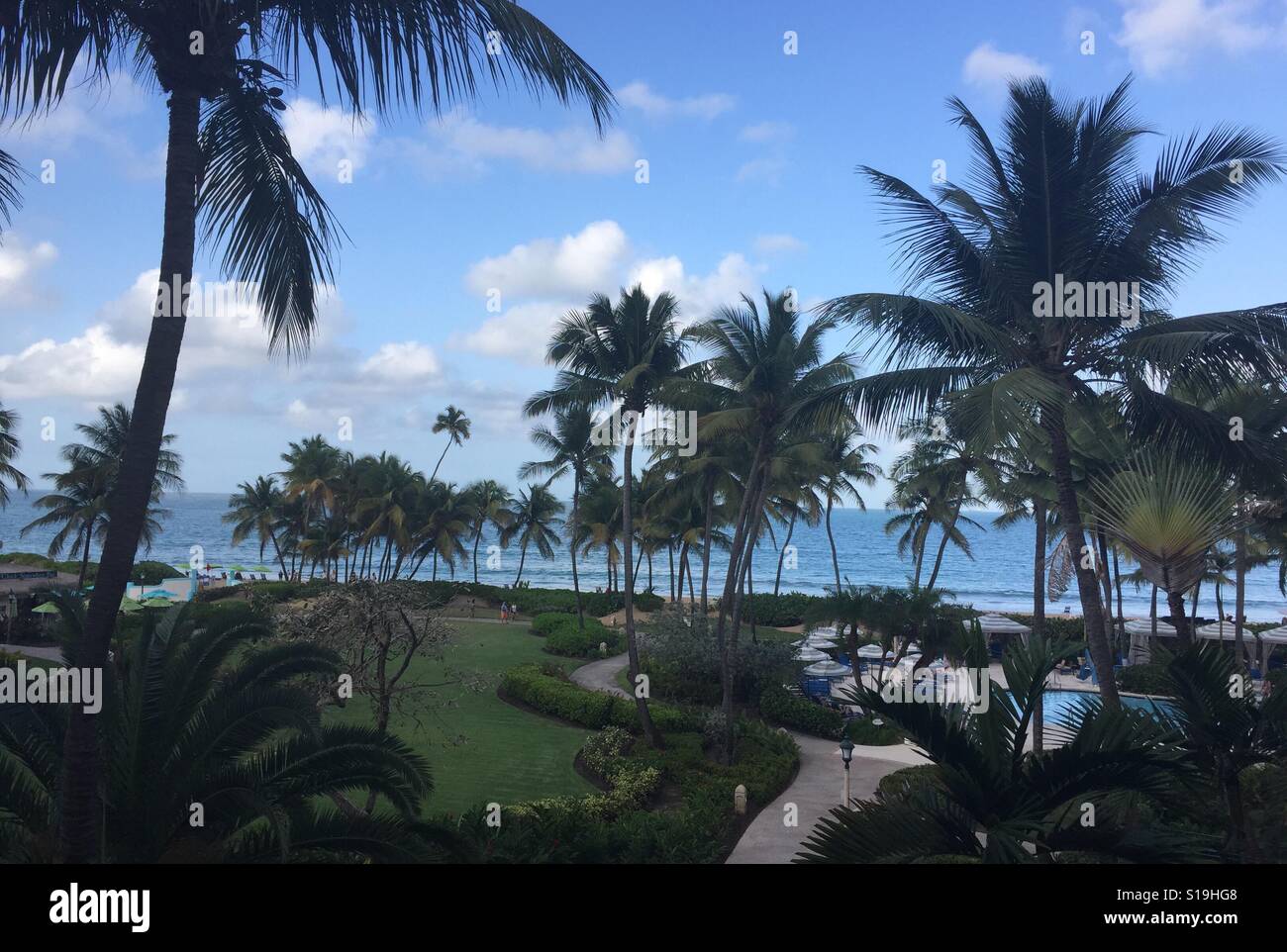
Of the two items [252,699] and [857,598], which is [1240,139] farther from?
[857,598]

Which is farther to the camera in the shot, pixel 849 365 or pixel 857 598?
pixel 857 598

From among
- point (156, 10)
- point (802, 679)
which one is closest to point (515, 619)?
point (802, 679)

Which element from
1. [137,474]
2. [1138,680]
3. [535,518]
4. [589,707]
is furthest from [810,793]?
[535,518]

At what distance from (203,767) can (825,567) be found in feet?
372

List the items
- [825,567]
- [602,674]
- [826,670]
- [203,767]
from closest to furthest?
[203,767], [826,670], [602,674], [825,567]

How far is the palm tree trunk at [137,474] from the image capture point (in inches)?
206

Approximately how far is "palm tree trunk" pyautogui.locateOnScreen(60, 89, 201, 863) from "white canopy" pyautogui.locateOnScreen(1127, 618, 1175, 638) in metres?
33.3

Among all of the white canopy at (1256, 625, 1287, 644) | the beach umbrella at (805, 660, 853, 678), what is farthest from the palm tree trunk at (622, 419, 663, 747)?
the white canopy at (1256, 625, 1287, 644)

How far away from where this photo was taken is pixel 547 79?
557 cm

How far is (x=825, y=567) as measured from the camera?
115875 millimetres

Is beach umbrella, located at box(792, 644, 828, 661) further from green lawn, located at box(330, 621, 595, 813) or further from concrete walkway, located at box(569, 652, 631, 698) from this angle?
green lawn, located at box(330, 621, 595, 813)

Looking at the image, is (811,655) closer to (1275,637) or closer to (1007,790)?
(1275,637)

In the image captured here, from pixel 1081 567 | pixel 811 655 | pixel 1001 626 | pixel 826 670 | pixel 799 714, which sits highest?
pixel 1081 567
